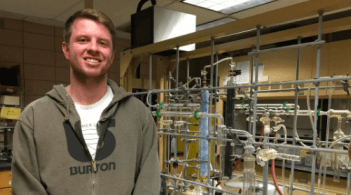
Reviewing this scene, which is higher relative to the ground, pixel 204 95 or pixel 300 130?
pixel 204 95

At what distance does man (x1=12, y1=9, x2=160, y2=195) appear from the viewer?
0.93 metres

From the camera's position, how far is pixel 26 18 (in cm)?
342

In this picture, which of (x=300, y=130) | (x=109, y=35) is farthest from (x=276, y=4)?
(x=109, y=35)

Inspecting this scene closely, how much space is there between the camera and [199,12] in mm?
2986

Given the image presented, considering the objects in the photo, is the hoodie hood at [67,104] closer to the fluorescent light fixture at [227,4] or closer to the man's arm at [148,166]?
the man's arm at [148,166]

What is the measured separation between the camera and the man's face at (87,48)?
956mm

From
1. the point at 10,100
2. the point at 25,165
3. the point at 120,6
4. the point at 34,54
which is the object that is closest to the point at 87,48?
the point at 25,165

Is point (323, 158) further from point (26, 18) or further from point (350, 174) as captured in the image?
point (26, 18)

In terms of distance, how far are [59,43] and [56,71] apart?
44 centimetres

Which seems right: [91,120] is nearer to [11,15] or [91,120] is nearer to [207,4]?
[207,4]

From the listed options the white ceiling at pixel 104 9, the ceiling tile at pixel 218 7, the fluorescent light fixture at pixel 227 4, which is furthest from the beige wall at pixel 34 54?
the ceiling tile at pixel 218 7

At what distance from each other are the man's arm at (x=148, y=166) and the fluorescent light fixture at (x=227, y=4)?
194 cm

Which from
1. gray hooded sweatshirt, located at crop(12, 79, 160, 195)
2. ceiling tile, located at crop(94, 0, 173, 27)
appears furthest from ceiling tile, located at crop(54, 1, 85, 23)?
gray hooded sweatshirt, located at crop(12, 79, 160, 195)

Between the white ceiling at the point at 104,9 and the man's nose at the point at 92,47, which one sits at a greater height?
the white ceiling at the point at 104,9
